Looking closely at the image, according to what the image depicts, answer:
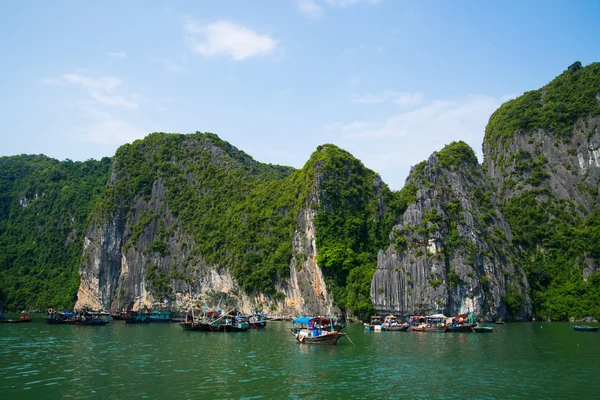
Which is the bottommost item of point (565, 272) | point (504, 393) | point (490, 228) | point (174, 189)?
point (504, 393)

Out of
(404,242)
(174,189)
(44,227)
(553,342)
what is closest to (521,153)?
(404,242)

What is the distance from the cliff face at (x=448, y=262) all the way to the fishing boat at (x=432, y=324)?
363cm

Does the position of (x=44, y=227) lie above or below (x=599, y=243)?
above

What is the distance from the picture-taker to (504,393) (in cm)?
1980

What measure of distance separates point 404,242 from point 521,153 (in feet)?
133

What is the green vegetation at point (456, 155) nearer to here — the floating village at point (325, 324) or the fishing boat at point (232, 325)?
the floating village at point (325, 324)

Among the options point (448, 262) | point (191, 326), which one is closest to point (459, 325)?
point (448, 262)

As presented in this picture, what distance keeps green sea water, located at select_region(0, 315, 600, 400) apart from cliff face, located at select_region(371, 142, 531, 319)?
18.8m

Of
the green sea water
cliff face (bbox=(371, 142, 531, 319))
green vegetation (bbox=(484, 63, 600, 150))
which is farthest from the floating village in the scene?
green vegetation (bbox=(484, 63, 600, 150))

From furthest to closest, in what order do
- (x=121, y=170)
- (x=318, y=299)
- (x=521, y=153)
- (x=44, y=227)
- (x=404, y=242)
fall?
1. (x=44, y=227)
2. (x=121, y=170)
3. (x=521, y=153)
4. (x=318, y=299)
5. (x=404, y=242)

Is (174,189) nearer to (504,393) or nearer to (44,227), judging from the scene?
(44,227)

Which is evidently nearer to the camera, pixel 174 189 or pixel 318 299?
pixel 318 299

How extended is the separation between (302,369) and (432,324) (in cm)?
3033

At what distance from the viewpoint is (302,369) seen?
2556 cm
